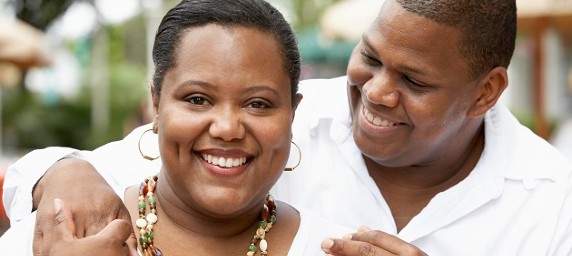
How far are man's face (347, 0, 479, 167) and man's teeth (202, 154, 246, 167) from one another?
0.75 metres

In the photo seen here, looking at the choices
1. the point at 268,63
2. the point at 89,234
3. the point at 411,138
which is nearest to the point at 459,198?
the point at 411,138

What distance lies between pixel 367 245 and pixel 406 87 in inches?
29.2

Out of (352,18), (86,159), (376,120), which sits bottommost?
(352,18)

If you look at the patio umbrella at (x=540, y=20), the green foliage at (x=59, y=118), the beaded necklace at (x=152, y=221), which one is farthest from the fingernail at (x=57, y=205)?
the green foliage at (x=59, y=118)

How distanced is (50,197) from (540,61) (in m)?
7.51

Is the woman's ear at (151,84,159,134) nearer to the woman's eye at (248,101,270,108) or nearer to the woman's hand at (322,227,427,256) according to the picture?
the woman's eye at (248,101,270,108)

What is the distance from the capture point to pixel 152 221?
2.29 metres

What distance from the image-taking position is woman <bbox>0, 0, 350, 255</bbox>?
6.97 feet

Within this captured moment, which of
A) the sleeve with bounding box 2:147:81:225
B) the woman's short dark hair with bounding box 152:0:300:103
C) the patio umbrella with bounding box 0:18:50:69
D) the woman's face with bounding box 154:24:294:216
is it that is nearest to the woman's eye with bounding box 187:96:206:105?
the woman's face with bounding box 154:24:294:216

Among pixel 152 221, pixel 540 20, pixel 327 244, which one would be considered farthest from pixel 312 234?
pixel 540 20

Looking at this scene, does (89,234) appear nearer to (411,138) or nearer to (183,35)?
(183,35)

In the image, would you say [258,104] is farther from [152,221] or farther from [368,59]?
[368,59]

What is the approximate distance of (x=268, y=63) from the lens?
2.17m

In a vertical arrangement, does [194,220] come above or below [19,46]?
above
